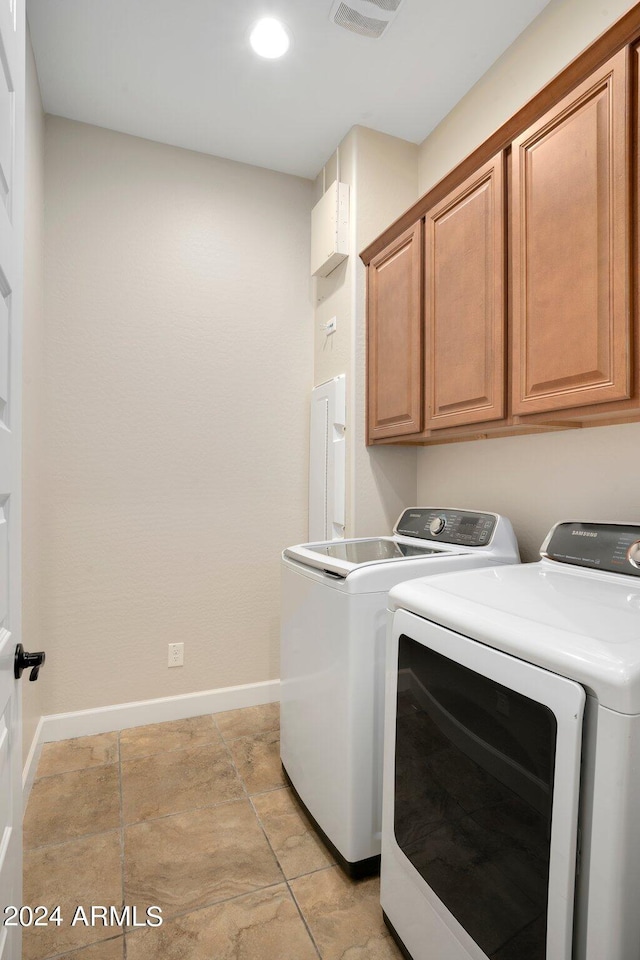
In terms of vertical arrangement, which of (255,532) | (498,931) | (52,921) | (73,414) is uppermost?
(73,414)

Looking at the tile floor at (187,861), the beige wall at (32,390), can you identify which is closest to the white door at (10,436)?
the tile floor at (187,861)

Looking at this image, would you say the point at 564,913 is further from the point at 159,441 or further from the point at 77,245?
the point at 77,245

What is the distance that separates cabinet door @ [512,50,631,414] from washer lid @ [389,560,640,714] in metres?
0.49

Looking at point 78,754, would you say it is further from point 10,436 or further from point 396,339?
point 396,339

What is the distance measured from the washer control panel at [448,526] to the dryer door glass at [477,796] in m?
0.76

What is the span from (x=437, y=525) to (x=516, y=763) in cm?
123

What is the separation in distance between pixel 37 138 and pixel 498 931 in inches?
118

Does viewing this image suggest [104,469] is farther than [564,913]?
Yes

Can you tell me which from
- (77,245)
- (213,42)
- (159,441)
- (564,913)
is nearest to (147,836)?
(564,913)

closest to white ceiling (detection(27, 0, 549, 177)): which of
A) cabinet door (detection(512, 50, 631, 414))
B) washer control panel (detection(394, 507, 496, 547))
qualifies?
cabinet door (detection(512, 50, 631, 414))

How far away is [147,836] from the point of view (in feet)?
5.54

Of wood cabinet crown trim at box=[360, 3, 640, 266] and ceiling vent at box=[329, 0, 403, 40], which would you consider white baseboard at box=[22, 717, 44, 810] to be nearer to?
wood cabinet crown trim at box=[360, 3, 640, 266]

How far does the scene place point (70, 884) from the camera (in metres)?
1.48

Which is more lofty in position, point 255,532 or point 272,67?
point 272,67
